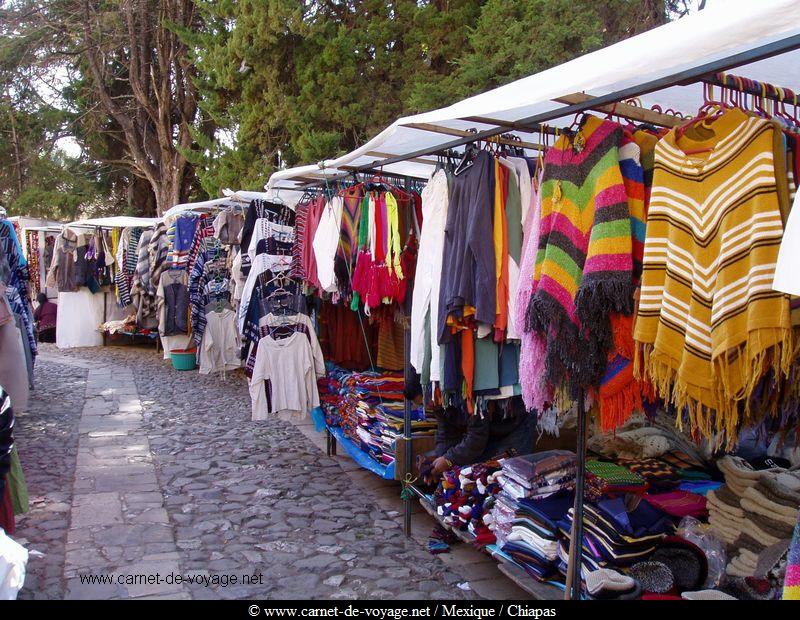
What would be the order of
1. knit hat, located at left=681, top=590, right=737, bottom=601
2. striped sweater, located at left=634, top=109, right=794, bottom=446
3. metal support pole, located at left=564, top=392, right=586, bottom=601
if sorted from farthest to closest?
1. metal support pole, located at left=564, top=392, right=586, bottom=601
2. knit hat, located at left=681, top=590, right=737, bottom=601
3. striped sweater, located at left=634, top=109, right=794, bottom=446

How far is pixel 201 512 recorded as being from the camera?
4.65m

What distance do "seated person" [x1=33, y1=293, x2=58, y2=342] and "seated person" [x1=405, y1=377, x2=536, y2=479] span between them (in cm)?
1143

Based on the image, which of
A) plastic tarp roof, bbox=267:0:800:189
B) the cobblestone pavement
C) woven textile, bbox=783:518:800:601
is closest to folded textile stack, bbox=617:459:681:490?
the cobblestone pavement

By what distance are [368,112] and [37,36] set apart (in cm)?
876

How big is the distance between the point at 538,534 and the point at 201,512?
2.59 meters

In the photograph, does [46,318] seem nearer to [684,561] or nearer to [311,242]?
[311,242]

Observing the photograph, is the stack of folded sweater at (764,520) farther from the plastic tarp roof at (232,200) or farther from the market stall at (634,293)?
the plastic tarp roof at (232,200)

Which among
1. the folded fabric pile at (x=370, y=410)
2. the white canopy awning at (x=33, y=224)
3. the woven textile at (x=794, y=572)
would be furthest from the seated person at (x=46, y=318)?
the woven textile at (x=794, y=572)

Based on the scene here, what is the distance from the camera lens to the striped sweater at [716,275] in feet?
6.00

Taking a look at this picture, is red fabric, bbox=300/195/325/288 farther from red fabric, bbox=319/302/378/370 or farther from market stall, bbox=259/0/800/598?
market stall, bbox=259/0/800/598

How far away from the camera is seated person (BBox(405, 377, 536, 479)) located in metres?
4.06

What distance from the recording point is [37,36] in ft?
47.2
